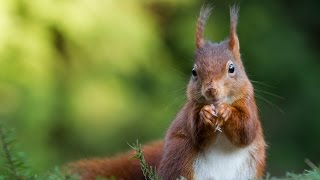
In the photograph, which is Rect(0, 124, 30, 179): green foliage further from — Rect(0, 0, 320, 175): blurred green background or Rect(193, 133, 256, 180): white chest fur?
Rect(0, 0, 320, 175): blurred green background

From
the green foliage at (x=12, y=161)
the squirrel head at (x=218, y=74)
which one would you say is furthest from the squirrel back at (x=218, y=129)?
the green foliage at (x=12, y=161)

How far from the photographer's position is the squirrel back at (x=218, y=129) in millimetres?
2662

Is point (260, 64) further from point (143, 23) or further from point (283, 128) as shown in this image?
point (143, 23)

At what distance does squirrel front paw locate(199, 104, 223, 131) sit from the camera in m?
2.62

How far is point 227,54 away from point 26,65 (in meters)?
2.00

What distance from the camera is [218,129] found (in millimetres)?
2658

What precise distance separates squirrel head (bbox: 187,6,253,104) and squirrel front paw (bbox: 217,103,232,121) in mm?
22

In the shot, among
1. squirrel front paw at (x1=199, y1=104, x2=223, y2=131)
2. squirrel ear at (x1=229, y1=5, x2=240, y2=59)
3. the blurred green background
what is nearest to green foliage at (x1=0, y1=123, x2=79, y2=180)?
squirrel front paw at (x1=199, y1=104, x2=223, y2=131)

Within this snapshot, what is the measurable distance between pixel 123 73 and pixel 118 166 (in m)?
1.71

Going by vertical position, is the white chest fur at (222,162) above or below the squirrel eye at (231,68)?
below

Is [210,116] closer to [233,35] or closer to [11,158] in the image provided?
[233,35]

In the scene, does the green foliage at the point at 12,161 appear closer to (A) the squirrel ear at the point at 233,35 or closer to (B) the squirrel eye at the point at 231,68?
(B) the squirrel eye at the point at 231,68

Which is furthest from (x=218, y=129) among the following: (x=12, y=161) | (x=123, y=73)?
(x=123, y=73)

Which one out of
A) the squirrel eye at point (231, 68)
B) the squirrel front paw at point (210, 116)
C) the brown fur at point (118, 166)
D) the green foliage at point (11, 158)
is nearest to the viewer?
the green foliage at point (11, 158)
